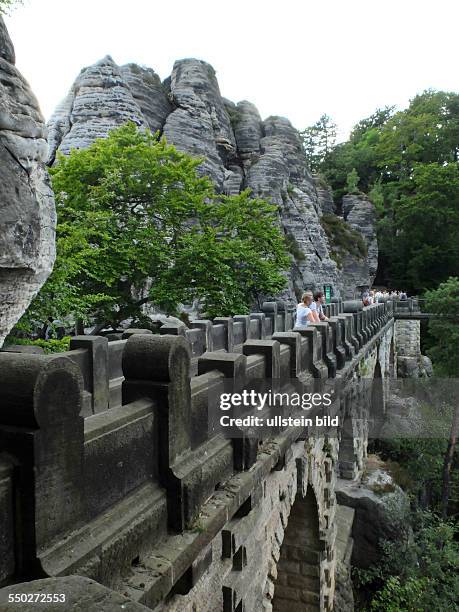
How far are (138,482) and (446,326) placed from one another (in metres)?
29.9

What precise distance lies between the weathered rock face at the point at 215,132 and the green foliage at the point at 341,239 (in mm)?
2326

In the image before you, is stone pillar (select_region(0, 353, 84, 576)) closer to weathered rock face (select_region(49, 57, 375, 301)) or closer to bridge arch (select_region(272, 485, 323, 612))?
bridge arch (select_region(272, 485, 323, 612))

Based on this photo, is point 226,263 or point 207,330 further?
point 226,263

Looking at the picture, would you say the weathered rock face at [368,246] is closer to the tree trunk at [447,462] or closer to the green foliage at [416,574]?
the tree trunk at [447,462]

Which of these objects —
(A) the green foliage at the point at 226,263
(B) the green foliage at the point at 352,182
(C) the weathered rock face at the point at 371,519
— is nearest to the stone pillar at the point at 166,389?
(A) the green foliage at the point at 226,263

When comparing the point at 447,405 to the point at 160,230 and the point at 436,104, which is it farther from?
the point at 436,104

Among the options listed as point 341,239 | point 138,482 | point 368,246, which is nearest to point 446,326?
point 341,239

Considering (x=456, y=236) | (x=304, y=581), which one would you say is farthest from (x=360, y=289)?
(x=304, y=581)

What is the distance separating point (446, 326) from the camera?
28.8 metres

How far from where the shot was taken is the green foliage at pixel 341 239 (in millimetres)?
43219

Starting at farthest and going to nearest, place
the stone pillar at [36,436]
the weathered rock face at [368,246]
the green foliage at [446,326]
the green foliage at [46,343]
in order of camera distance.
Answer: the weathered rock face at [368,246] → the green foliage at [446,326] → the green foliage at [46,343] → the stone pillar at [36,436]

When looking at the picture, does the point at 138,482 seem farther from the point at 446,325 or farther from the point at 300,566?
the point at 446,325

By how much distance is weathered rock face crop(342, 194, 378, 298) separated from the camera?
4319 centimetres

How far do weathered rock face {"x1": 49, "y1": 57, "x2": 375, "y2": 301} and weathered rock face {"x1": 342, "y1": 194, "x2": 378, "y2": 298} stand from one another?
602 millimetres
